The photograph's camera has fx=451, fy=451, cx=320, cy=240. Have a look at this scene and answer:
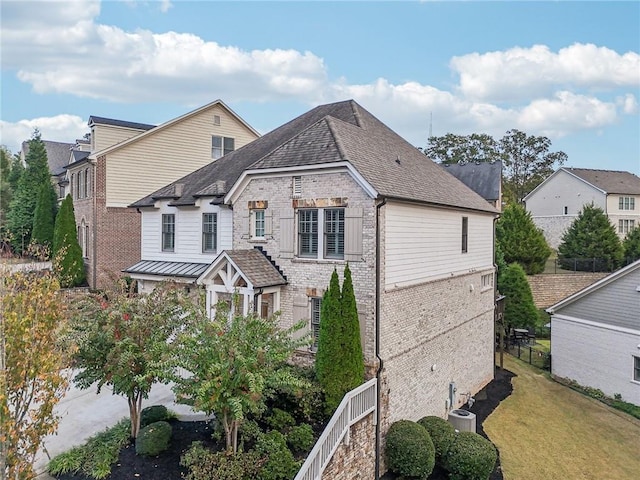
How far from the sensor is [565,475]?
1302cm

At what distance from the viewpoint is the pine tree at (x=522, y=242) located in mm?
33281

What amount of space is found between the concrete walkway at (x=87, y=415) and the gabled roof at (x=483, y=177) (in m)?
35.5

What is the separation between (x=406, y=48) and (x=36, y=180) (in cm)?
2880

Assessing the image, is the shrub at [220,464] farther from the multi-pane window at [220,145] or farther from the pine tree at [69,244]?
the multi-pane window at [220,145]

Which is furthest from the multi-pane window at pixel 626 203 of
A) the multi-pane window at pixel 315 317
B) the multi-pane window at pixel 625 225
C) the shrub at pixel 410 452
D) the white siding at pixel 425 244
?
the multi-pane window at pixel 315 317

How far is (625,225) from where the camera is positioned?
146 ft

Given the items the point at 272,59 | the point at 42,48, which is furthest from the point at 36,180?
the point at 42,48

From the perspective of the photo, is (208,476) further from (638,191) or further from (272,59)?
(638,191)

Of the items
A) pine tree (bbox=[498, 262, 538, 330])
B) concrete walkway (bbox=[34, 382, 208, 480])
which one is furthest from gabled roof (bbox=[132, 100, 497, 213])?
pine tree (bbox=[498, 262, 538, 330])

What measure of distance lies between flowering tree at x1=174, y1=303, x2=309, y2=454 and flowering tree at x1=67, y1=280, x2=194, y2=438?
570 millimetres

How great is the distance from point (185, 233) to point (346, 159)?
26.8 feet

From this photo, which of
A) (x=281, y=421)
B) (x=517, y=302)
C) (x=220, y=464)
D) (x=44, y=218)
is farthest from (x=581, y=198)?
(x=44, y=218)

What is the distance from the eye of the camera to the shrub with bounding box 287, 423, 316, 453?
10.1 meters

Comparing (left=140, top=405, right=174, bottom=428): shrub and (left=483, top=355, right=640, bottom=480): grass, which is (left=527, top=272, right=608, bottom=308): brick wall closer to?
(left=483, top=355, right=640, bottom=480): grass
